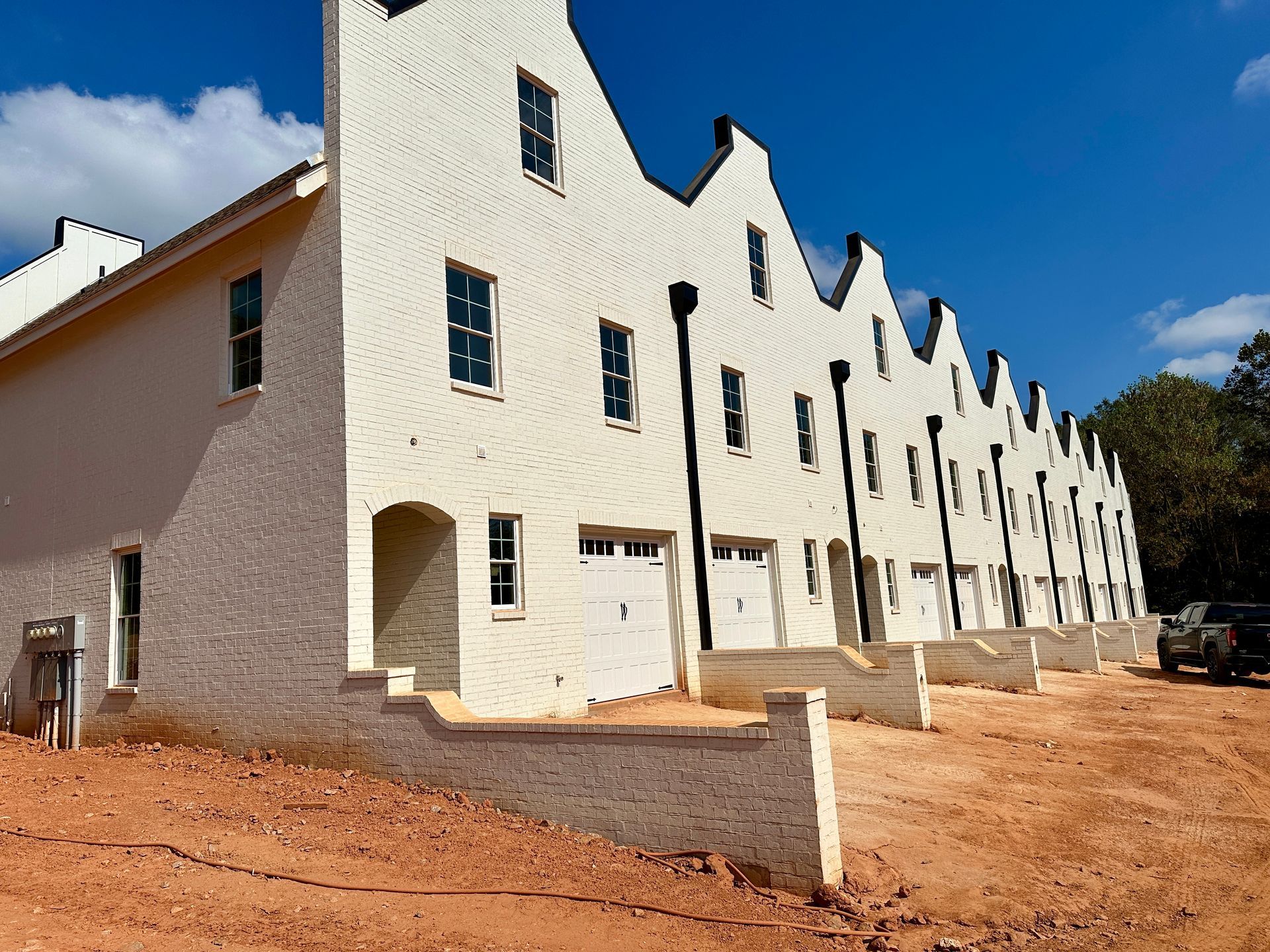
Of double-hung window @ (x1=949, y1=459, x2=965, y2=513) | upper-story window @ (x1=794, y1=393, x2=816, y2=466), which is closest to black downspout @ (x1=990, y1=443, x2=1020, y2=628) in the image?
double-hung window @ (x1=949, y1=459, x2=965, y2=513)

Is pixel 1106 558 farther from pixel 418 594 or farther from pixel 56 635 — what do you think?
pixel 56 635

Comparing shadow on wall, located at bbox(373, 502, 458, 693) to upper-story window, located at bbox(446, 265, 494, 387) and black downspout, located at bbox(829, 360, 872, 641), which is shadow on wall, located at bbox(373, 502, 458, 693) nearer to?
upper-story window, located at bbox(446, 265, 494, 387)

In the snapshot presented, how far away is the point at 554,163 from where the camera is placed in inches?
541

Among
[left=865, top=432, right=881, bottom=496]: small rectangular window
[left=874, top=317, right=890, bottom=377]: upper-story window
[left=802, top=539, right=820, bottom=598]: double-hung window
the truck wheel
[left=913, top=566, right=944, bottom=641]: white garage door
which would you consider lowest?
the truck wheel

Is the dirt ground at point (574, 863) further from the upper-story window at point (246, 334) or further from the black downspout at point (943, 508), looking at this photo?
the black downspout at point (943, 508)

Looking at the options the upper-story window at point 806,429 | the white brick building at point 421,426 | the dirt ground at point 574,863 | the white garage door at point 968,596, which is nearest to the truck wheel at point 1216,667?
the white garage door at point 968,596

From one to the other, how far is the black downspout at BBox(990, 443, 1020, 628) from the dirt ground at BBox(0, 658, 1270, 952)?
21826mm

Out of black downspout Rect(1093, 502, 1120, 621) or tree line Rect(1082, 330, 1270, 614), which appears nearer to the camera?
black downspout Rect(1093, 502, 1120, 621)

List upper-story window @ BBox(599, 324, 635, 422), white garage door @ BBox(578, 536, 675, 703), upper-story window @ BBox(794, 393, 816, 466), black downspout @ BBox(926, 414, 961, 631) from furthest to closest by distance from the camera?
black downspout @ BBox(926, 414, 961, 631) < upper-story window @ BBox(794, 393, 816, 466) < upper-story window @ BBox(599, 324, 635, 422) < white garage door @ BBox(578, 536, 675, 703)

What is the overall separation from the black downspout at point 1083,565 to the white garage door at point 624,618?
36.0 meters

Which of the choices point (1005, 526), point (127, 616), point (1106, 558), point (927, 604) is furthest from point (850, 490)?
point (1106, 558)

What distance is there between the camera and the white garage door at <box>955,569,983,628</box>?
28094 mm

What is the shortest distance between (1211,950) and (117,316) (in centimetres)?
1554

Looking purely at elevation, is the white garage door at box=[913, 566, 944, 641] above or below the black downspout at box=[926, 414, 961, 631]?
below
